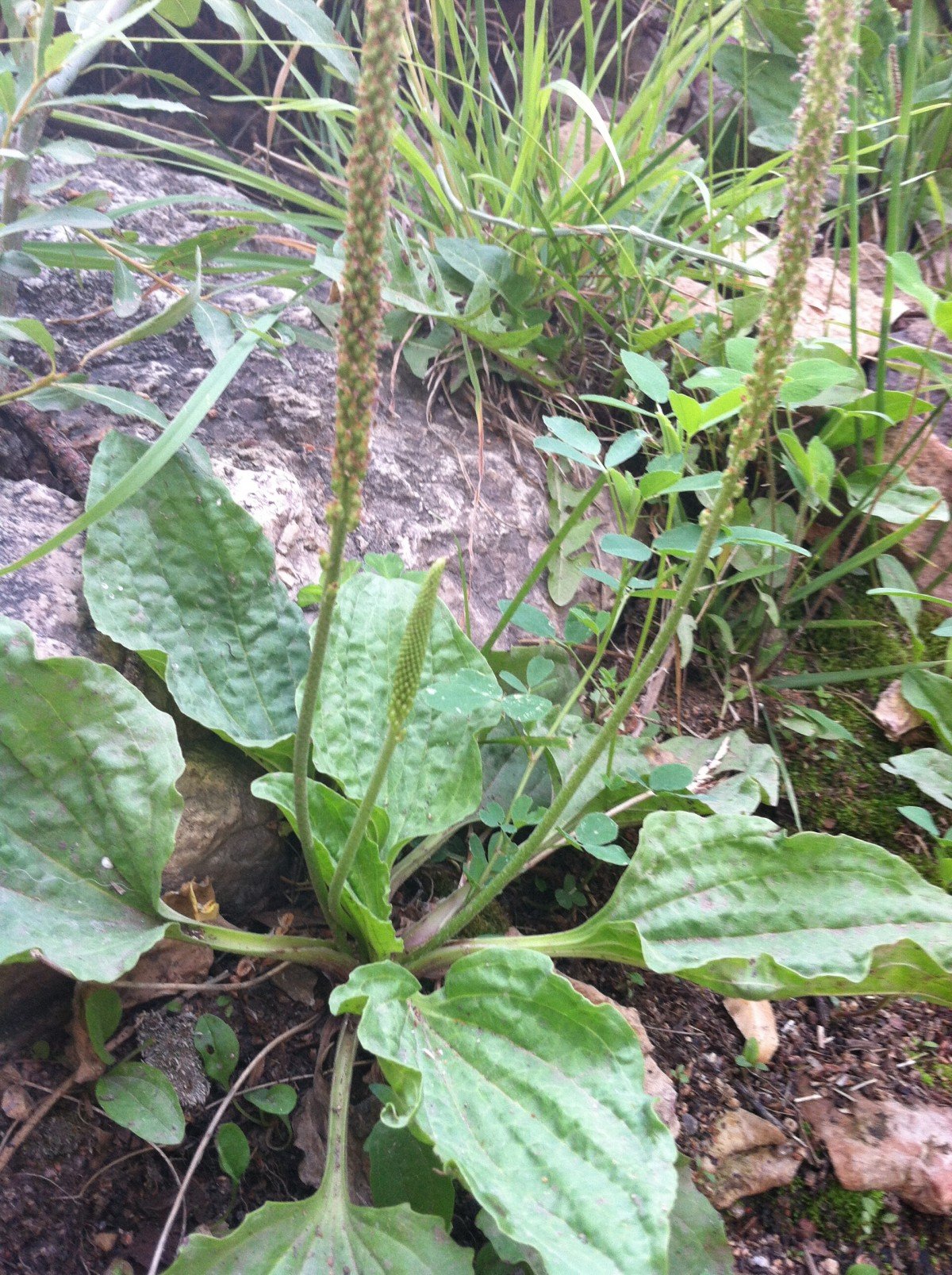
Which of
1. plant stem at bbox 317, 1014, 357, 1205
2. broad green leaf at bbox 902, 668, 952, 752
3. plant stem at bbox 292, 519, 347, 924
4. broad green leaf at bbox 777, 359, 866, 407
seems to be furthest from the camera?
broad green leaf at bbox 902, 668, 952, 752

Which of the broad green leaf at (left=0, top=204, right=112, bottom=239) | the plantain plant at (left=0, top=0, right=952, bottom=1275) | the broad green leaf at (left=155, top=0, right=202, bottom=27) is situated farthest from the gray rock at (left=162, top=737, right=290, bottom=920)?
the broad green leaf at (left=155, top=0, right=202, bottom=27)

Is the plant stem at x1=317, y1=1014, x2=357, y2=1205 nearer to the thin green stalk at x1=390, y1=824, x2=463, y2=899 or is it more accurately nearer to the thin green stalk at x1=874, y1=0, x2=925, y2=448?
the thin green stalk at x1=390, y1=824, x2=463, y2=899

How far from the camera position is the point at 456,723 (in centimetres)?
184

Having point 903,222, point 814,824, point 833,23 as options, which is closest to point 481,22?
point 903,222

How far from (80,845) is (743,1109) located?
1377 millimetres

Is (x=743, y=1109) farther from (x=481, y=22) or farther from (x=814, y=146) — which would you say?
(x=481, y=22)

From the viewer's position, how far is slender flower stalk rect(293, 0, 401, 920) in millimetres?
824

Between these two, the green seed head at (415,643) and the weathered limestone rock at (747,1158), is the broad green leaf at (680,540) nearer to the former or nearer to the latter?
the green seed head at (415,643)

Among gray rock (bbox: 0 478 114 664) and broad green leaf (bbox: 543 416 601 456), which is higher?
broad green leaf (bbox: 543 416 601 456)

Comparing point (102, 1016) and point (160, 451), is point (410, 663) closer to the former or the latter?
point (160, 451)

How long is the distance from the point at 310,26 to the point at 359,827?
65.9 inches

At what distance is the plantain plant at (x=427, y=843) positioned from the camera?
43.9 inches

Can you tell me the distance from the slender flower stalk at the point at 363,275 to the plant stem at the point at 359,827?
158 millimetres

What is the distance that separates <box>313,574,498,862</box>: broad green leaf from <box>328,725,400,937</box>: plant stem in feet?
0.70
